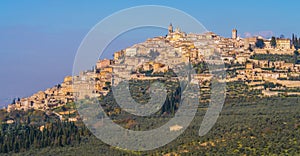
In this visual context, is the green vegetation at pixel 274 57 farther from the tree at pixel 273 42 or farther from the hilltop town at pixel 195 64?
the tree at pixel 273 42

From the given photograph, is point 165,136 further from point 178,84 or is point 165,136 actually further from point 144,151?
point 178,84

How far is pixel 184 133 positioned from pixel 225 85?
41.7 feet

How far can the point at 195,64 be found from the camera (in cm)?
4400

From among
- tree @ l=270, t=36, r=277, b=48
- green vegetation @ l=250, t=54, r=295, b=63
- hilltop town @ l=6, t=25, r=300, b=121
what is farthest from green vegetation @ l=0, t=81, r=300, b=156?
tree @ l=270, t=36, r=277, b=48

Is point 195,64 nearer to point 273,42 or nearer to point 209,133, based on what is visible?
point 273,42

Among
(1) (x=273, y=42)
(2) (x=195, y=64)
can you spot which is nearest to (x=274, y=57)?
(1) (x=273, y=42)

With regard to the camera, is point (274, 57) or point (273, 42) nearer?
point (274, 57)

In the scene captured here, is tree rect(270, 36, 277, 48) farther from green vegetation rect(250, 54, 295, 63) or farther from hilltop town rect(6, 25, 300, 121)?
green vegetation rect(250, 54, 295, 63)

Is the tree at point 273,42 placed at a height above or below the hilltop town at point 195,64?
above

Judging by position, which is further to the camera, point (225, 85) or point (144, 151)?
point (225, 85)

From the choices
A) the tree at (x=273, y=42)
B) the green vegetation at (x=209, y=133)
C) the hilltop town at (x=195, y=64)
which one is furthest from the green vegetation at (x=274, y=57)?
the green vegetation at (x=209, y=133)

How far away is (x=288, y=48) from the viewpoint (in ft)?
158

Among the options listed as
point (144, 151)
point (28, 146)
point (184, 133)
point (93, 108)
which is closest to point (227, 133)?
point (184, 133)

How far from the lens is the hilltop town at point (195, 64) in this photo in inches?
1578
